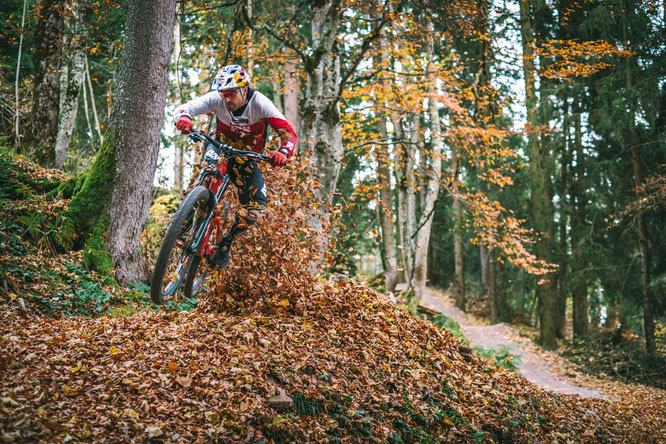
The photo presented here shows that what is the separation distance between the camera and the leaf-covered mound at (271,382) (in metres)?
3.21

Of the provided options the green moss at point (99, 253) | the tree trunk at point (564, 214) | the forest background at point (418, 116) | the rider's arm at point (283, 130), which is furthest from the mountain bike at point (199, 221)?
the tree trunk at point (564, 214)

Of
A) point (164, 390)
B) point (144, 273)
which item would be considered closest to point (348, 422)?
point (164, 390)

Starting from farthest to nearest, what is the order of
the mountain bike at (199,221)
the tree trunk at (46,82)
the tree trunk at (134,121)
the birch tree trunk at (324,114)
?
the tree trunk at (46,82), the birch tree trunk at (324,114), the tree trunk at (134,121), the mountain bike at (199,221)

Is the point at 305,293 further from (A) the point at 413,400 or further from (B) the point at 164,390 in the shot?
(B) the point at 164,390

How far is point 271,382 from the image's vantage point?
417 centimetres

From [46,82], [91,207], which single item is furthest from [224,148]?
[46,82]

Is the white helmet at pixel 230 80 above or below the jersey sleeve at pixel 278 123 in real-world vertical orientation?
above

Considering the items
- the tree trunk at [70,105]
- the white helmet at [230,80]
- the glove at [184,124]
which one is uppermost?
the tree trunk at [70,105]

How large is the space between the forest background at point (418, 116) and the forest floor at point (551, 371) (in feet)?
3.93

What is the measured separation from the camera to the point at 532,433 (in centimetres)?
521

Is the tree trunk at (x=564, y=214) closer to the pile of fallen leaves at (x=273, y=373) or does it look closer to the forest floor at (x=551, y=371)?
the forest floor at (x=551, y=371)

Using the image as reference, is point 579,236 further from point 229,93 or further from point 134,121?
point 134,121

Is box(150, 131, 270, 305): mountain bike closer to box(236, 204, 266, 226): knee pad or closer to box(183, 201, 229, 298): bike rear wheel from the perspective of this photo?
box(183, 201, 229, 298): bike rear wheel

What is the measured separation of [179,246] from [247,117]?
5.38 ft
